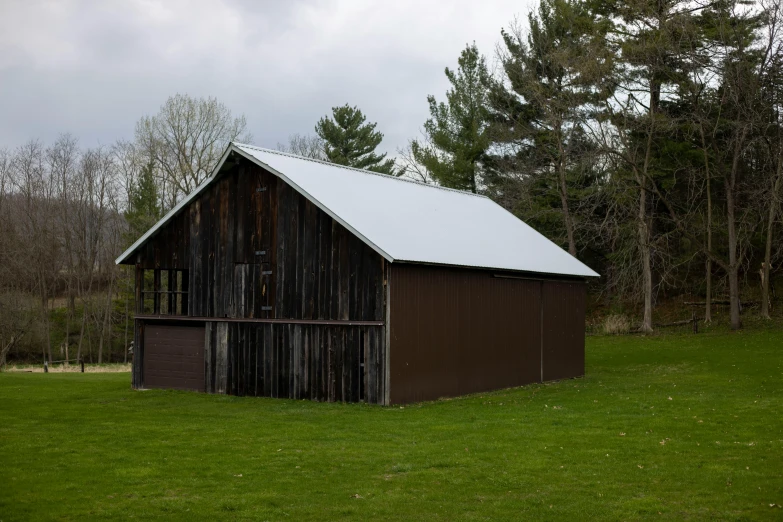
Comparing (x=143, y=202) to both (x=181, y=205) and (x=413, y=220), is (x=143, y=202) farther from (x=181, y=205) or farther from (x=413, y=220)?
(x=413, y=220)

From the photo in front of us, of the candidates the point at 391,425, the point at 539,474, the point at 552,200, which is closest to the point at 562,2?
the point at 552,200

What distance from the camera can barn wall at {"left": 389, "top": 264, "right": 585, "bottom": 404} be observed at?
67.0ft

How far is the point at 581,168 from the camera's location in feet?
138

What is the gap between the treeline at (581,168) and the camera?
122 ft

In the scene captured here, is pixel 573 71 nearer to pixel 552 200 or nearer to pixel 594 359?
pixel 552 200

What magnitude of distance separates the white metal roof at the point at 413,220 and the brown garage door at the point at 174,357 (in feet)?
8.01

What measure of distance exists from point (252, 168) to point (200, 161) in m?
30.0

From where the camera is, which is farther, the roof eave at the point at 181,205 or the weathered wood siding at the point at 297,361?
the roof eave at the point at 181,205

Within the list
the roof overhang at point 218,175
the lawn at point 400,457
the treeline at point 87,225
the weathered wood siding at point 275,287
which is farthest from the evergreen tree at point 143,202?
the lawn at point 400,457

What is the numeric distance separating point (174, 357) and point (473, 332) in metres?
8.27

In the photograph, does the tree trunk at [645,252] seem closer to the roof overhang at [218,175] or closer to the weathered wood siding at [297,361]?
the weathered wood siding at [297,361]

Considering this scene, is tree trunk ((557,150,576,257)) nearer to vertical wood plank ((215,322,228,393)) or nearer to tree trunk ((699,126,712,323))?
tree trunk ((699,126,712,323))

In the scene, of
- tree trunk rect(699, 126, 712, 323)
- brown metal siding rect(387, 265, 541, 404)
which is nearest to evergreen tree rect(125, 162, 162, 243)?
tree trunk rect(699, 126, 712, 323)

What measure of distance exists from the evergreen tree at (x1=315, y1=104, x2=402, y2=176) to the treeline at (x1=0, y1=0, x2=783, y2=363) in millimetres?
127
